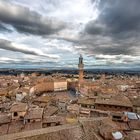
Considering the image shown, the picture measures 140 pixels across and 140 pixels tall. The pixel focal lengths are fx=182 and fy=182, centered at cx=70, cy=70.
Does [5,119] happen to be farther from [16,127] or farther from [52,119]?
[52,119]

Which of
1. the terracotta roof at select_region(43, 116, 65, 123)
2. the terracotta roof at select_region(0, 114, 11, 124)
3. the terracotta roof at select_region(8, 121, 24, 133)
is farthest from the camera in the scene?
the terracotta roof at select_region(0, 114, 11, 124)

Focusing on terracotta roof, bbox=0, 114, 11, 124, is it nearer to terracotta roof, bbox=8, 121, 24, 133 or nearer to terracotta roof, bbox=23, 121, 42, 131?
terracotta roof, bbox=8, 121, 24, 133

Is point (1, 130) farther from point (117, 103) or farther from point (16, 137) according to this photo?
point (117, 103)

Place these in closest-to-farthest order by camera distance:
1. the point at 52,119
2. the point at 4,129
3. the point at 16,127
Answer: the point at 4,129, the point at 16,127, the point at 52,119

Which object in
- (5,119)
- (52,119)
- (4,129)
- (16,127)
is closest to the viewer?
(4,129)

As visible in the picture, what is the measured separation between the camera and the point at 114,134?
15.0 metres

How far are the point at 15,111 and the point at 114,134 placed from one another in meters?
15.5

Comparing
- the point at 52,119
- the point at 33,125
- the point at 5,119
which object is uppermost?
the point at 52,119

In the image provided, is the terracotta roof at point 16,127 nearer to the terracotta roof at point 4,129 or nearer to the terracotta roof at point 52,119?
the terracotta roof at point 4,129

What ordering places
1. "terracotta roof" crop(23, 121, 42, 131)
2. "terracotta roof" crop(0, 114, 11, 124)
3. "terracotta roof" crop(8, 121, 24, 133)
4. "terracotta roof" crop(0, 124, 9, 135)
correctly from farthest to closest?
"terracotta roof" crop(0, 114, 11, 124)
"terracotta roof" crop(23, 121, 42, 131)
"terracotta roof" crop(8, 121, 24, 133)
"terracotta roof" crop(0, 124, 9, 135)

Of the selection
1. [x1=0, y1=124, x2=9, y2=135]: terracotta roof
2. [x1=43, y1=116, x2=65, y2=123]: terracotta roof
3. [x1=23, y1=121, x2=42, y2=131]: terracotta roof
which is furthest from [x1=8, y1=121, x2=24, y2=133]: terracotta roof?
[x1=43, y1=116, x2=65, y2=123]: terracotta roof

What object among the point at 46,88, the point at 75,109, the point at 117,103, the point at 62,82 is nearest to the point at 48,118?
the point at 75,109

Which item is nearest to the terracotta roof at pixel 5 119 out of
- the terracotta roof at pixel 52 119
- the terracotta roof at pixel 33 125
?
the terracotta roof at pixel 33 125

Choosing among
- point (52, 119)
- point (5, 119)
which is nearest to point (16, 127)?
point (5, 119)
